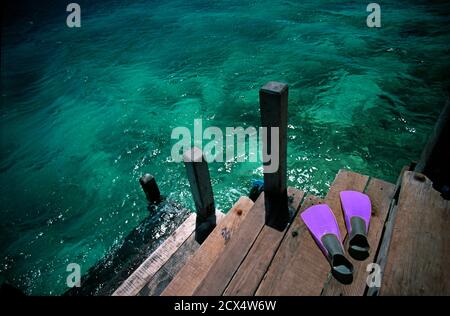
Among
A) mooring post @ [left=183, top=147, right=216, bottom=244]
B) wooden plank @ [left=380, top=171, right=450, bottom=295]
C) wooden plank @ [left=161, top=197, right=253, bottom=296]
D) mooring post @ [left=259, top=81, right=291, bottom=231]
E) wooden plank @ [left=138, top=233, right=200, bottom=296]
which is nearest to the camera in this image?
wooden plank @ [left=380, top=171, right=450, bottom=295]

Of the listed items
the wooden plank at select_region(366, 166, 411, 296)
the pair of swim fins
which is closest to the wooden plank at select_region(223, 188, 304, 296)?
the pair of swim fins

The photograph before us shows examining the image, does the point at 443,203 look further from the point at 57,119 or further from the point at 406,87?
the point at 57,119

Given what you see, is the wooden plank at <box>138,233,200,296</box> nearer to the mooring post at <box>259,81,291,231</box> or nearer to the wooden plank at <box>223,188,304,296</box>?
the wooden plank at <box>223,188,304,296</box>

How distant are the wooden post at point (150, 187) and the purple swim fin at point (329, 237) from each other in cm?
400

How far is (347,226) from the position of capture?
10.0 feet

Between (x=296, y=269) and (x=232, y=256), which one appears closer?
(x=296, y=269)

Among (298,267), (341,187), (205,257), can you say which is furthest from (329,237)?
(205,257)

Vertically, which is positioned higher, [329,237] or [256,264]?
[329,237]

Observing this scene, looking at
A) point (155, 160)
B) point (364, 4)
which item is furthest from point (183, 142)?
point (364, 4)

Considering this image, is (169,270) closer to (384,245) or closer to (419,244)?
(384,245)

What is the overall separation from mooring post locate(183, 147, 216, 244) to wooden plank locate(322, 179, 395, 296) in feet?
7.21

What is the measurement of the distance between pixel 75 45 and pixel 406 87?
22.0 m

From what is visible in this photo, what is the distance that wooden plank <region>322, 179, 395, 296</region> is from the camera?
101 inches

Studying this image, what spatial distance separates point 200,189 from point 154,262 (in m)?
1.64
